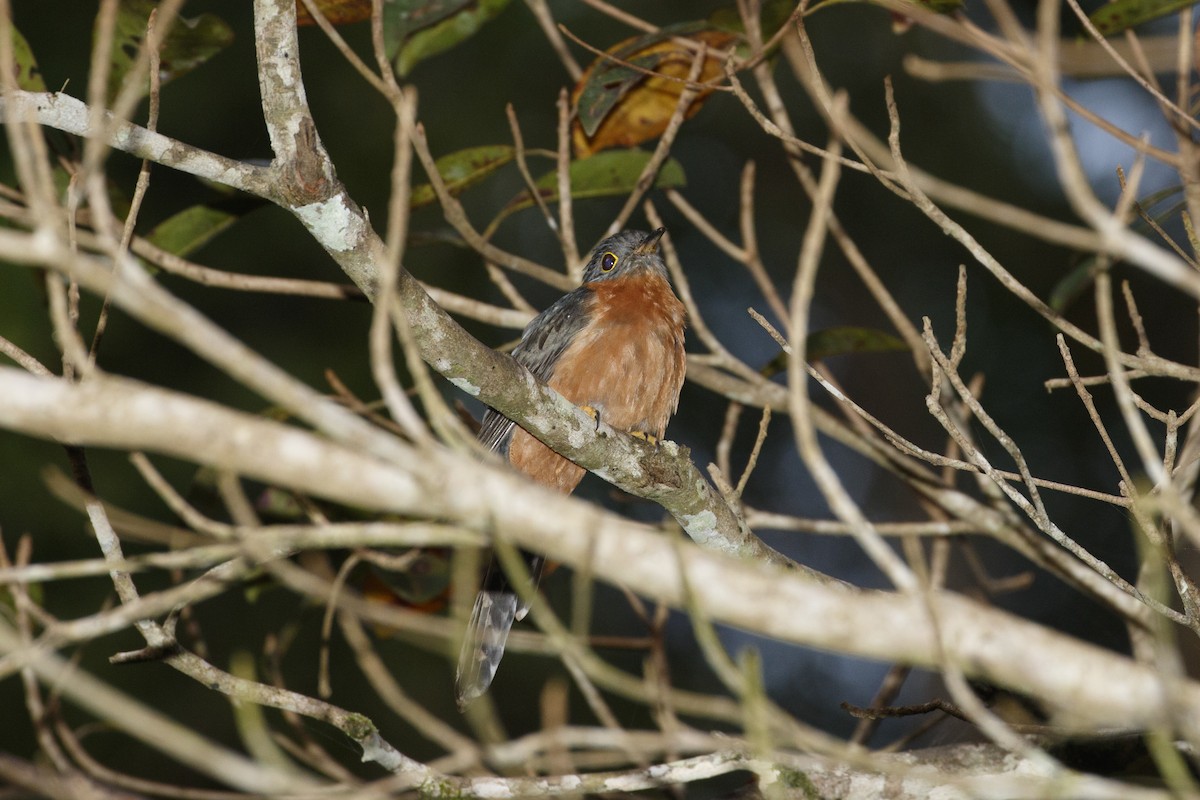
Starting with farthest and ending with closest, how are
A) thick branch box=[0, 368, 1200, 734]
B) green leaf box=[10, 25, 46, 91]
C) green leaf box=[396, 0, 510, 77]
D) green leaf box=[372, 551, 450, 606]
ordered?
green leaf box=[372, 551, 450, 606], green leaf box=[396, 0, 510, 77], green leaf box=[10, 25, 46, 91], thick branch box=[0, 368, 1200, 734]

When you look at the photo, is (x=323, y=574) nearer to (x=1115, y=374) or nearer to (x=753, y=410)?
(x=1115, y=374)

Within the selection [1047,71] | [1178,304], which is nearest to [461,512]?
[1047,71]

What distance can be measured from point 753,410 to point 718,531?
22.1ft

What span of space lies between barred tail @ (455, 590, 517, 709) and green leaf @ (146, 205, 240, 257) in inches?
86.8

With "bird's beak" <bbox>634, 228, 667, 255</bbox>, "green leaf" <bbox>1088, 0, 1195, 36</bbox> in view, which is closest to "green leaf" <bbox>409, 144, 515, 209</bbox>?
"bird's beak" <bbox>634, 228, 667, 255</bbox>

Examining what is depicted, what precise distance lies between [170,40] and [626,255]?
2.74 meters

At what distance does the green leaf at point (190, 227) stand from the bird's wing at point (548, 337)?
65.1 inches

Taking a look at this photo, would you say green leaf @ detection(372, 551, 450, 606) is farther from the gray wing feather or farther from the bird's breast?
the bird's breast

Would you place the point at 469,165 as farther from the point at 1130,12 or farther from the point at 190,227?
the point at 1130,12

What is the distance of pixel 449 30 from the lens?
16.6 ft

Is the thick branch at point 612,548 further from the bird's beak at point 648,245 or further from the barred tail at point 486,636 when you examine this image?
the bird's beak at point 648,245

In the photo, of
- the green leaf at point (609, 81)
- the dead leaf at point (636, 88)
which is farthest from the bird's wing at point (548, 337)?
the green leaf at point (609, 81)

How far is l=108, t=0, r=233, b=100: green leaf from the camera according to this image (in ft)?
15.1

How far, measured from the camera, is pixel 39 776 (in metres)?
3.34
